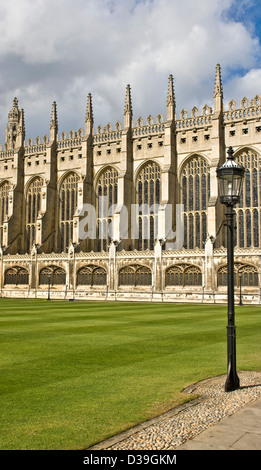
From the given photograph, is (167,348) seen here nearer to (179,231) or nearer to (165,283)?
(165,283)

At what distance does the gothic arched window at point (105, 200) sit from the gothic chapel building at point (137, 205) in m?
0.12

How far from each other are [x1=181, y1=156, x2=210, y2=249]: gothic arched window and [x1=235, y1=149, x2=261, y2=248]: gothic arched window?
3.80 metres

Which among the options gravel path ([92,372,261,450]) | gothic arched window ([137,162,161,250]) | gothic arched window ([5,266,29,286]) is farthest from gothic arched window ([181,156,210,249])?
gravel path ([92,372,261,450])

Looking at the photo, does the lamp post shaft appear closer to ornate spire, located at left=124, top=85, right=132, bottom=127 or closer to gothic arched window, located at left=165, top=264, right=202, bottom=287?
gothic arched window, located at left=165, top=264, right=202, bottom=287

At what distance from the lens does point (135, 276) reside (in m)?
Answer: 46.1

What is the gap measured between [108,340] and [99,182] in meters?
43.5

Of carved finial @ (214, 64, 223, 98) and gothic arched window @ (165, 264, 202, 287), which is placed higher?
carved finial @ (214, 64, 223, 98)

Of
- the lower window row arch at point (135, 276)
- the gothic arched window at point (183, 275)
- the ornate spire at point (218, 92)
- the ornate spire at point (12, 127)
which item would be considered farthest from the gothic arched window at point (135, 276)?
the ornate spire at point (12, 127)

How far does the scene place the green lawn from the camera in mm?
6074

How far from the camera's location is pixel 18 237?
60.5 metres

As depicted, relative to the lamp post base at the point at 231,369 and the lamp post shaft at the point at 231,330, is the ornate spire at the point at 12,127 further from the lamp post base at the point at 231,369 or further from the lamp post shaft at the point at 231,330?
the lamp post base at the point at 231,369

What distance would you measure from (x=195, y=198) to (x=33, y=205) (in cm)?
2275

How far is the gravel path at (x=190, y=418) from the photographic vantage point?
17.8 ft

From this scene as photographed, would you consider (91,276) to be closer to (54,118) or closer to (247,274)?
(247,274)
